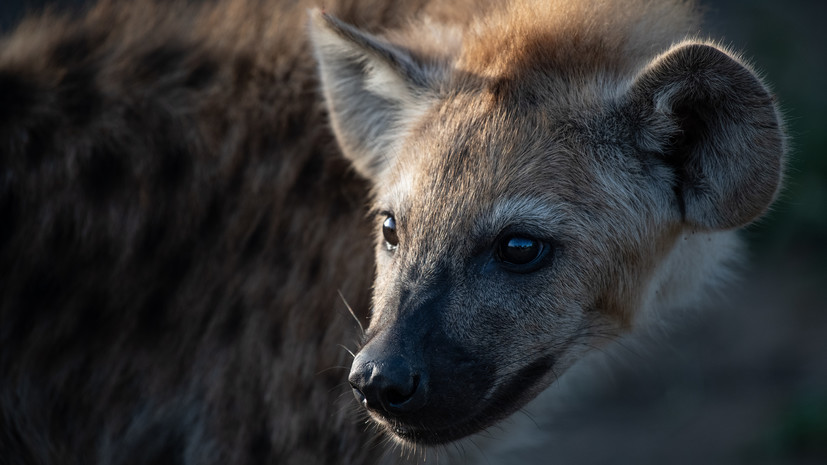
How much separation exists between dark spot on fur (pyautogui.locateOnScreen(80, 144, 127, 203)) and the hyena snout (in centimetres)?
86

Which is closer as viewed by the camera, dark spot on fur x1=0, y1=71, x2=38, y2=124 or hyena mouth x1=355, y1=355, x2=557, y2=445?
hyena mouth x1=355, y1=355, x2=557, y2=445

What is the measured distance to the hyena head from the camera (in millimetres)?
1574

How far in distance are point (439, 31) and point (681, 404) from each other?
2.08 metres

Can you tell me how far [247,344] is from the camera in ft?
6.61

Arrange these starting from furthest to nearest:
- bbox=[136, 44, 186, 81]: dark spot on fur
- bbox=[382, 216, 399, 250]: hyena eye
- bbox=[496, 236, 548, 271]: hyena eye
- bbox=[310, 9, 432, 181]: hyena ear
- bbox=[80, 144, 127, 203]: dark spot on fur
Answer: bbox=[136, 44, 186, 81]: dark spot on fur < bbox=[80, 144, 127, 203]: dark spot on fur < bbox=[310, 9, 432, 181]: hyena ear < bbox=[382, 216, 399, 250]: hyena eye < bbox=[496, 236, 548, 271]: hyena eye

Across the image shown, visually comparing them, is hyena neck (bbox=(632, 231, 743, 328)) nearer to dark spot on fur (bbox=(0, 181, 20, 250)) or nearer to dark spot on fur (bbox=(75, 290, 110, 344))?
dark spot on fur (bbox=(75, 290, 110, 344))

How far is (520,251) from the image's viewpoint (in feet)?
5.42

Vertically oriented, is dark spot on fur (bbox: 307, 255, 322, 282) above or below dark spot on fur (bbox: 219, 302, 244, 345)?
above

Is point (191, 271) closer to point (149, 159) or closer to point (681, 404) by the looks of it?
point (149, 159)

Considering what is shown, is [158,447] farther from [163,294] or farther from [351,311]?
A: [351,311]

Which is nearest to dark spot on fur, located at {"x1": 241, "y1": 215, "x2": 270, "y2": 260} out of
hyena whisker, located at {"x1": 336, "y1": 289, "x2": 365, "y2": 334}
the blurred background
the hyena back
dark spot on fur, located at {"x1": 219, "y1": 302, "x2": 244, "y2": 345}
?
the hyena back

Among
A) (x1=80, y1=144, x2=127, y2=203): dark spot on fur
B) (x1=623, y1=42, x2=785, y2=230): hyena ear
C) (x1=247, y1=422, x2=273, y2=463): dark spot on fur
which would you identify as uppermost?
(x1=623, y1=42, x2=785, y2=230): hyena ear

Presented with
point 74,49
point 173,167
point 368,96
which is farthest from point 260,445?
point 74,49

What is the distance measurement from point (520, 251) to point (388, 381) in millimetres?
371
